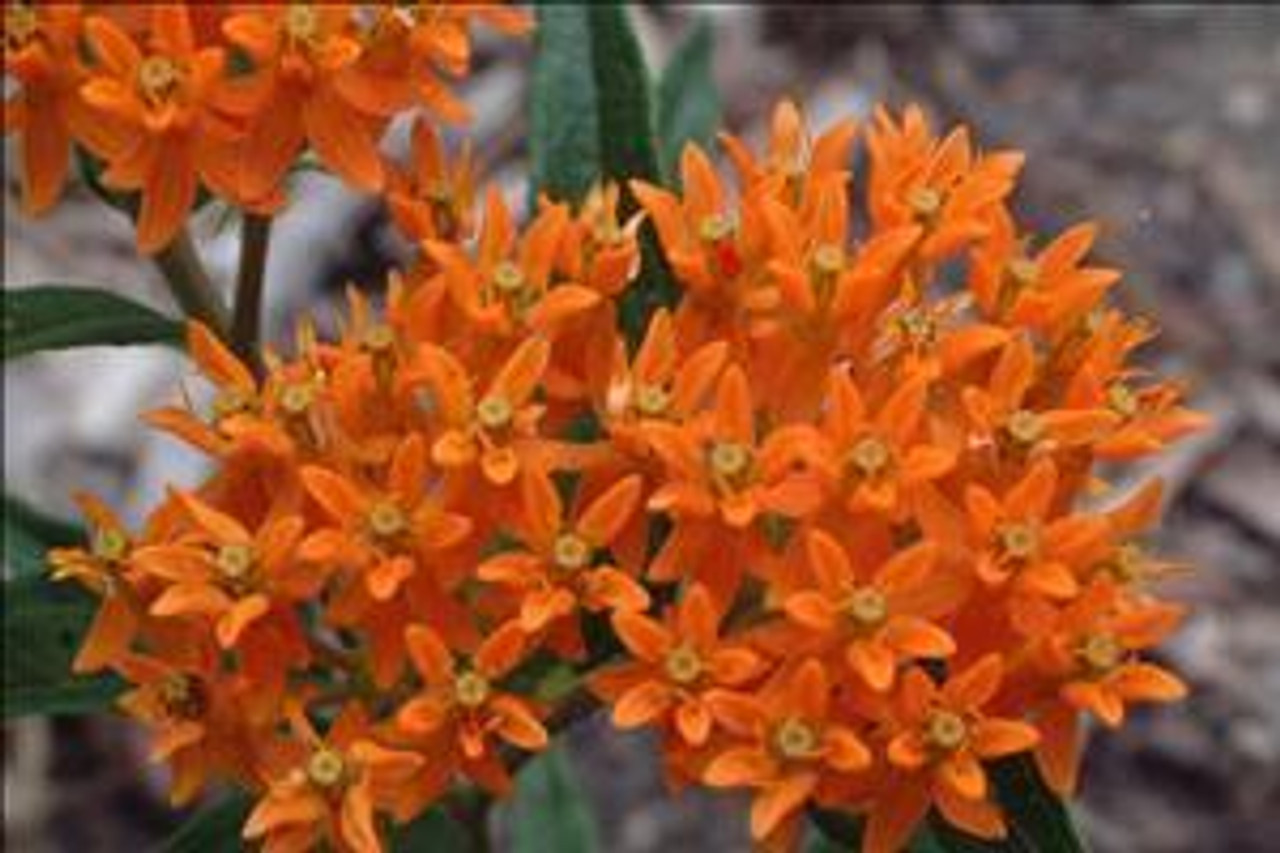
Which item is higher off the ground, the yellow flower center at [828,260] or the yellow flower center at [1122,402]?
the yellow flower center at [828,260]

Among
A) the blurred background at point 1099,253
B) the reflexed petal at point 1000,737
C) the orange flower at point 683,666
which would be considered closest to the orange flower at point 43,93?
the orange flower at point 683,666

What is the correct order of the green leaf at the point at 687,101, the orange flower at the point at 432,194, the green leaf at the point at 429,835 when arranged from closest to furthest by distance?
the orange flower at the point at 432,194, the green leaf at the point at 429,835, the green leaf at the point at 687,101

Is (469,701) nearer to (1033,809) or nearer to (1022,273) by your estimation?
(1033,809)

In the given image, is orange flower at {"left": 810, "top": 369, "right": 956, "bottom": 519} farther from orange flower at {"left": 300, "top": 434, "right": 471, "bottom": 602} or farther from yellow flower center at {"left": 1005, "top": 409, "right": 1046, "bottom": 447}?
orange flower at {"left": 300, "top": 434, "right": 471, "bottom": 602}

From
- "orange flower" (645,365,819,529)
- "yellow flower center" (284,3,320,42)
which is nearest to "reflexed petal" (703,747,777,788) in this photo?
"orange flower" (645,365,819,529)

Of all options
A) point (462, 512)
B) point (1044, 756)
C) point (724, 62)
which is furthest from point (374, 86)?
point (724, 62)

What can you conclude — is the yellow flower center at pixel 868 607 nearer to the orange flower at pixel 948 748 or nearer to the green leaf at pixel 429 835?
the orange flower at pixel 948 748

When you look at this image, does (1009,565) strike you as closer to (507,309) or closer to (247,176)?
(507,309)
